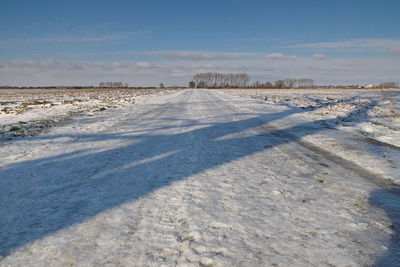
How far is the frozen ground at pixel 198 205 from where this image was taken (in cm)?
244

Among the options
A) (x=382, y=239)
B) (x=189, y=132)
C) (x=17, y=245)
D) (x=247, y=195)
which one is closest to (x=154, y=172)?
(x=247, y=195)

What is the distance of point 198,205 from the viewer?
3398 mm

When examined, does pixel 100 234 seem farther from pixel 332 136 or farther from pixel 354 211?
pixel 332 136

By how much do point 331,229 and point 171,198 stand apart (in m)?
1.90

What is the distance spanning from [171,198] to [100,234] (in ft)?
3.54

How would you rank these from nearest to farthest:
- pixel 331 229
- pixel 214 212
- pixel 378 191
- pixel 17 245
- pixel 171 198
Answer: pixel 17 245
pixel 331 229
pixel 214 212
pixel 171 198
pixel 378 191

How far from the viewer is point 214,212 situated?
127 inches

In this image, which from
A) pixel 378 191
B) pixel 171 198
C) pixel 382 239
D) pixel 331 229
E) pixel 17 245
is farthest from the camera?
pixel 378 191

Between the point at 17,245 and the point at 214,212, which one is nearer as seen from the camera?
the point at 17,245

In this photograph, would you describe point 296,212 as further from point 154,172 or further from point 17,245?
point 17,245

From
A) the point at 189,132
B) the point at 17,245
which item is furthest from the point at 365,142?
the point at 17,245

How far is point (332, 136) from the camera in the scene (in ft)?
27.1

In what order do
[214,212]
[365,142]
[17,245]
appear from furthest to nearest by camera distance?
[365,142] < [214,212] < [17,245]

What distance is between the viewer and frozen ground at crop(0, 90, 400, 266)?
244cm
